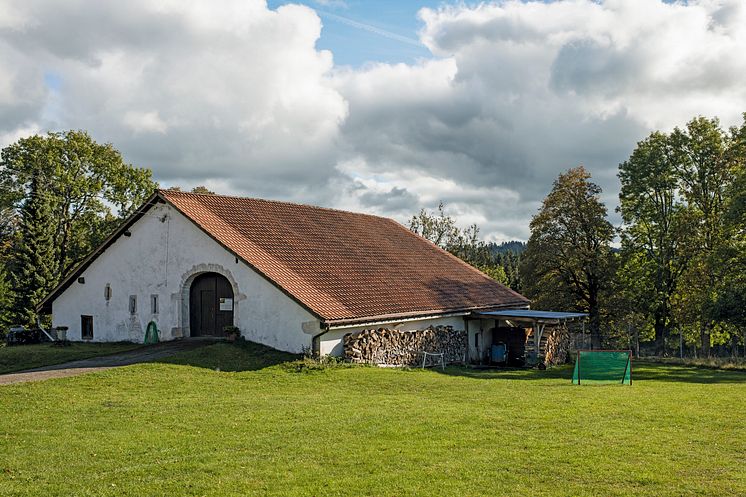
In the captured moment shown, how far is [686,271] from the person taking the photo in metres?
41.8

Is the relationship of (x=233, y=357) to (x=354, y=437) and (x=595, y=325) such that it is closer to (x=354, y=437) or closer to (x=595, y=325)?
(x=354, y=437)

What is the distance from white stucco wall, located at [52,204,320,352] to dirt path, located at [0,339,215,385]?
161 cm

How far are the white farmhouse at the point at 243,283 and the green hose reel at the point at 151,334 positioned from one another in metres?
0.26

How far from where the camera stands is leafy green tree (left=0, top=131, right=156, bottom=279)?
1731 inches

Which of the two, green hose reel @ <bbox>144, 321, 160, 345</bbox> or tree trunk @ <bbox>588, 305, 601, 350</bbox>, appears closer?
green hose reel @ <bbox>144, 321, 160, 345</bbox>

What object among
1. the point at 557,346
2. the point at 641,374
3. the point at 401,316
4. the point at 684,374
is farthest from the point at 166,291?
the point at 684,374

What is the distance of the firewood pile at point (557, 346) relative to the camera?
1093 inches

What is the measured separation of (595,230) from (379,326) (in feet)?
77.7

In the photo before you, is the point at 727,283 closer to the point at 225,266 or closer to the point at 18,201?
the point at 225,266

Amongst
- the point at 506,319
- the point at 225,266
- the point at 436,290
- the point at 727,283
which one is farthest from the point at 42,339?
the point at 727,283

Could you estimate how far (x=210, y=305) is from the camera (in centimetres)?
2409

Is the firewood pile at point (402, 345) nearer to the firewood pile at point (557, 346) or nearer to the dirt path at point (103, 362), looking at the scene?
the firewood pile at point (557, 346)

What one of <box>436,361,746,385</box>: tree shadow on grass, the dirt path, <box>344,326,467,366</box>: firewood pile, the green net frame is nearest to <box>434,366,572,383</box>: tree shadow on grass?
<box>436,361,746,385</box>: tree shadow on grass

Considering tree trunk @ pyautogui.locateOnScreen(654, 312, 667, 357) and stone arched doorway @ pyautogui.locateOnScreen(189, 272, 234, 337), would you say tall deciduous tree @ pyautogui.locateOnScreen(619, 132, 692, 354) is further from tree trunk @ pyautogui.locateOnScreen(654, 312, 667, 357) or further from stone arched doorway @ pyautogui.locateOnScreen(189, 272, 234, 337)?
stone arched doorway @ pyautogui.locateOnScreen(189, 272, 234, 337)
